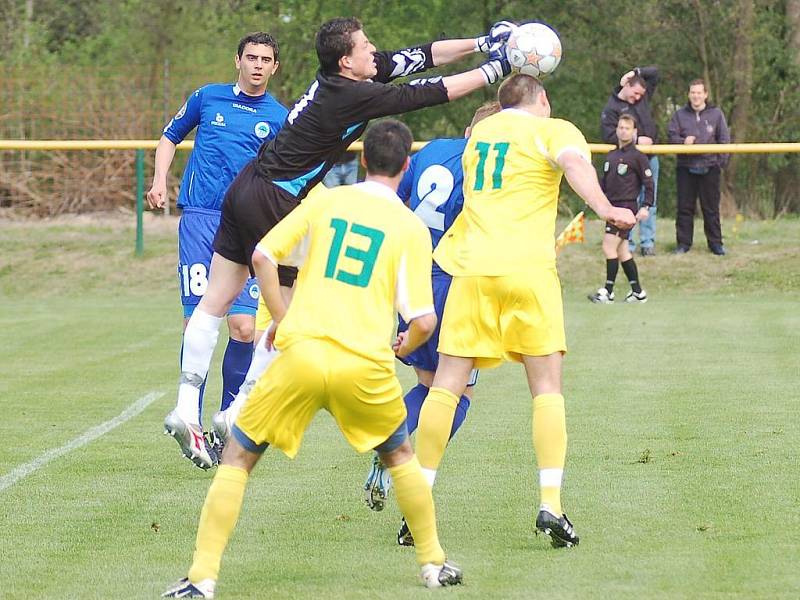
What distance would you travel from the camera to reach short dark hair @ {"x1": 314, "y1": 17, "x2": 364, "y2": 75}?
6.35 meters

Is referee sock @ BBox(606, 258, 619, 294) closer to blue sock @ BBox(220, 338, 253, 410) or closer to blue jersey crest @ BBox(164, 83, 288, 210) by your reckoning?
blue jersey crest @ BBox(164, 83, 288, 210)

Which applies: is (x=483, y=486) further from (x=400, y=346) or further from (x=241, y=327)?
(x=400, y=346)

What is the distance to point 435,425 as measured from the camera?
19.6 feet

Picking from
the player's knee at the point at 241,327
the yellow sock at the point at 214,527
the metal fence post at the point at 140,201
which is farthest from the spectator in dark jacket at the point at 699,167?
the yellow sock at the point at 214,527

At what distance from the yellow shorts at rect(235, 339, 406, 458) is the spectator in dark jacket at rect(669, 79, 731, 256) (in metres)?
13.8

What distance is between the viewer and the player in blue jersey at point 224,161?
314 inches

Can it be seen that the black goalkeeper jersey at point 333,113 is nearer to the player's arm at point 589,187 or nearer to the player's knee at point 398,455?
the player's arm at point 589,187

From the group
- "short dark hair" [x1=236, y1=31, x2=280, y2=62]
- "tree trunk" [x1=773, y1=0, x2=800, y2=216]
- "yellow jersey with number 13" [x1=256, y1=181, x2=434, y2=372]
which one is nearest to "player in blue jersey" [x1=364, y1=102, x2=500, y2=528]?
"short dark hair" [x1=236, y1=31, x2=280, y2=62]

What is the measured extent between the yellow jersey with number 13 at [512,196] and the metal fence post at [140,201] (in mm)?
13431

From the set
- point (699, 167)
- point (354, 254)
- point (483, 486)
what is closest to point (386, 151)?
point (354, 254)

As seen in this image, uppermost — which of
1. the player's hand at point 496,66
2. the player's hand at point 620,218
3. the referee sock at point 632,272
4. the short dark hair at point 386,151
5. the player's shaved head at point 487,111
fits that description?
the player's hand at point 496,66

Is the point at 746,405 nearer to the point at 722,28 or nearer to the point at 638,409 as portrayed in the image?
the point at 638,409

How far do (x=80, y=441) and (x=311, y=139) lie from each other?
288cm

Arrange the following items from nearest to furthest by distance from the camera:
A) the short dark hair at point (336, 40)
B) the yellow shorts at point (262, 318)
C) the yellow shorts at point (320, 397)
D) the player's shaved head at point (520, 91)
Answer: the yellow shorts at point (320, 397) < the player's shaved head at point (520, 91) < the short dark hair at point (336, 40) < the yellow shorts at point (262, 318)
